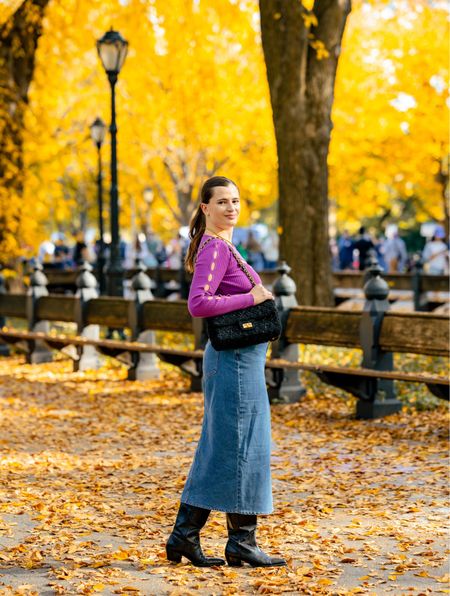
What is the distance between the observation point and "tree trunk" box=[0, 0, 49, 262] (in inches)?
776

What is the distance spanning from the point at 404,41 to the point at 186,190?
9.74 meters

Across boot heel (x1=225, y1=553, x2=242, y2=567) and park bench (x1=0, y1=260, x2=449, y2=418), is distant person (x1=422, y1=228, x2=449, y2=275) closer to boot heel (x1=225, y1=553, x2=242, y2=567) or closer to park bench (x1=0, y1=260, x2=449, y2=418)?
park bench (x1=0, y1=260, x2=449, y2=418)

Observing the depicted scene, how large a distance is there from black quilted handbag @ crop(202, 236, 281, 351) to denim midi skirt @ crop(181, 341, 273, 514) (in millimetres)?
65

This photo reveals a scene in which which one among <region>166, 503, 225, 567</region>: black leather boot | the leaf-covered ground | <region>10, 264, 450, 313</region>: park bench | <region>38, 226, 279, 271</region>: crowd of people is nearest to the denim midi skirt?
<region>166, 503, 225, 567</region>: black leather boot

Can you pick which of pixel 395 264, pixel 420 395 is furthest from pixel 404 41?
pixel 420 395

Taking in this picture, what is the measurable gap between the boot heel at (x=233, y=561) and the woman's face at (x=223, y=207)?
1561 millimetres

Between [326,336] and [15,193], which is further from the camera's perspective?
[15,193]

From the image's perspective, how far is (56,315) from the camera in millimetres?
16500

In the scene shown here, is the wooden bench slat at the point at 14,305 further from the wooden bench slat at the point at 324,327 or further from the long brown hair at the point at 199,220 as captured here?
the long brown hair at the point at 199,220

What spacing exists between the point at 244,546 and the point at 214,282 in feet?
4.13

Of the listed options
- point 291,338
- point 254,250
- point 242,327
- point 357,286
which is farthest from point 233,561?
point 254,250

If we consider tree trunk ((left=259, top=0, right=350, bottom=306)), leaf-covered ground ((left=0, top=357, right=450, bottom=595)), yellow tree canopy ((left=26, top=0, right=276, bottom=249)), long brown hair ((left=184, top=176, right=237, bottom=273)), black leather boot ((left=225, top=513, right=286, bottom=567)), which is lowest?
leaf-covered ground ((left=0, top=357, right=450, bottom=595))

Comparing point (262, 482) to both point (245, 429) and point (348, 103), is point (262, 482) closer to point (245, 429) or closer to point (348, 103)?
point (245, 429)

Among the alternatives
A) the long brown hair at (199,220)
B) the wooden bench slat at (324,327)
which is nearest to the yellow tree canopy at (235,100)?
the wooden bench slat at (324,327)
